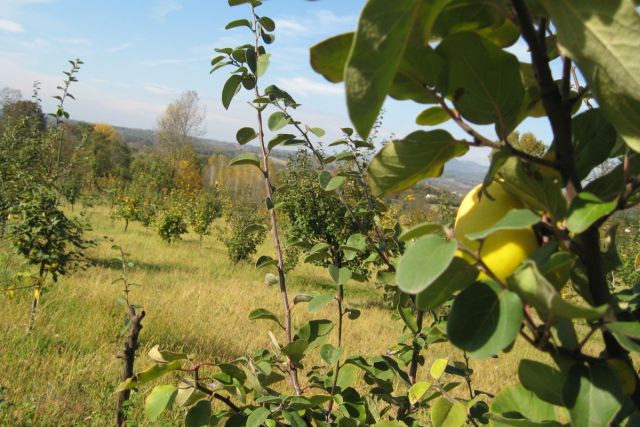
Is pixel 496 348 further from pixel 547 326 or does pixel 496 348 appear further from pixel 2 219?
pixel 2 219

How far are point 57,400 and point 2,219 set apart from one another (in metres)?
4.30

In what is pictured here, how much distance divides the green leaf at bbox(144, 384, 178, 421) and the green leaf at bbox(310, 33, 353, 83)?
621 millimetres

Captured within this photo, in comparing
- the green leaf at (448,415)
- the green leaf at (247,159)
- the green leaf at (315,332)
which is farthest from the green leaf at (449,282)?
the green leaf at (247,159)

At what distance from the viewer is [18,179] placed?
5.64 metres

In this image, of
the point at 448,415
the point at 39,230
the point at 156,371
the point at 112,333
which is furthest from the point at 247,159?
the point at 39,230

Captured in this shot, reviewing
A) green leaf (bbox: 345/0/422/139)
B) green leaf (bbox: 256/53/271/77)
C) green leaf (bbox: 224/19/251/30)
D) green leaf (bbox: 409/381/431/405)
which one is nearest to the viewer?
green leaf (bbox: 345/0/422/139)

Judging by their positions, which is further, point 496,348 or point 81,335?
point 81,335

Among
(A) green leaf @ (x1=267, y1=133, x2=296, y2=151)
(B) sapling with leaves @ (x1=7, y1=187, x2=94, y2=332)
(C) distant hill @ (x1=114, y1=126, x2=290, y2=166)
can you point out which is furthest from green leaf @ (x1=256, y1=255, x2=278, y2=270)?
(C) distant hill @ (x1=114, y1=126, x2=290, y2=166)

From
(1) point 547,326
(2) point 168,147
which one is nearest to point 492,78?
(1) point 547,326

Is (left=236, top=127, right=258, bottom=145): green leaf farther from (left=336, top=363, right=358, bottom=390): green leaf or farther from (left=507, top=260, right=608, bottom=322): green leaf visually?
(left=507, top=260, right=608, bottom=322): green leaf

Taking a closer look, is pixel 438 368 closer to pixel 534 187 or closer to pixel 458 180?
pixel 534 187

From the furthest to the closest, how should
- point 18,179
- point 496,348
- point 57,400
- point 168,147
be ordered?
point 168,147
point 18,179
point 57,400
point 496,348

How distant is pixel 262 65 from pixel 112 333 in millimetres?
3781

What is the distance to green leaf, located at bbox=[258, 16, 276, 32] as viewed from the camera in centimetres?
121
